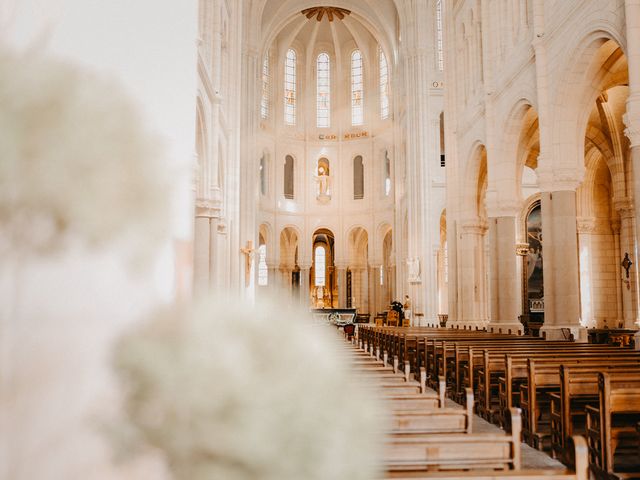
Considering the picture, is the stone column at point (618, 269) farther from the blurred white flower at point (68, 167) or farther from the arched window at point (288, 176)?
the blurred white flower at point (68, 167)

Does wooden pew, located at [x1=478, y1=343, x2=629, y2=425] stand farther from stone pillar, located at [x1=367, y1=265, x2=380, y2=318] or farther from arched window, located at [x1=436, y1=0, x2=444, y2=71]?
stone pillar, located at [x1=367, y1=265, x2=380, y2=318]

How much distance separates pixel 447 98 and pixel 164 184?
22578mm

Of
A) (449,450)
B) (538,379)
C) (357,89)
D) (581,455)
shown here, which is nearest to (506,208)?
(538,379)

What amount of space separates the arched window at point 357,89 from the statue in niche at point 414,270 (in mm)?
13917

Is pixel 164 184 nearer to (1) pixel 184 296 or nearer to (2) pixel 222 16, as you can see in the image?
(1) pixel 184 296

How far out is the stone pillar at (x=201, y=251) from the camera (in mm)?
11984

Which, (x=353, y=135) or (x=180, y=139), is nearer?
(x=180, y=139)

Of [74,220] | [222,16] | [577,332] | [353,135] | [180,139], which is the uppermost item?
[353,135]

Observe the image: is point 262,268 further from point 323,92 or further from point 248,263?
point 248,263

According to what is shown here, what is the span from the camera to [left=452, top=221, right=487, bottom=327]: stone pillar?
67.0ft

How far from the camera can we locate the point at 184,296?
1.23m

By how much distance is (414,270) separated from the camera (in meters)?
27.6

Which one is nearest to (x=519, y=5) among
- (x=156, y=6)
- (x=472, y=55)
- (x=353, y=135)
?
(x=472, y=55)

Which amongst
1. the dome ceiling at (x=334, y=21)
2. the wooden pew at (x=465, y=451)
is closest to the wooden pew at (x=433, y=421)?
the wooden pew at (x=465, y=451)
